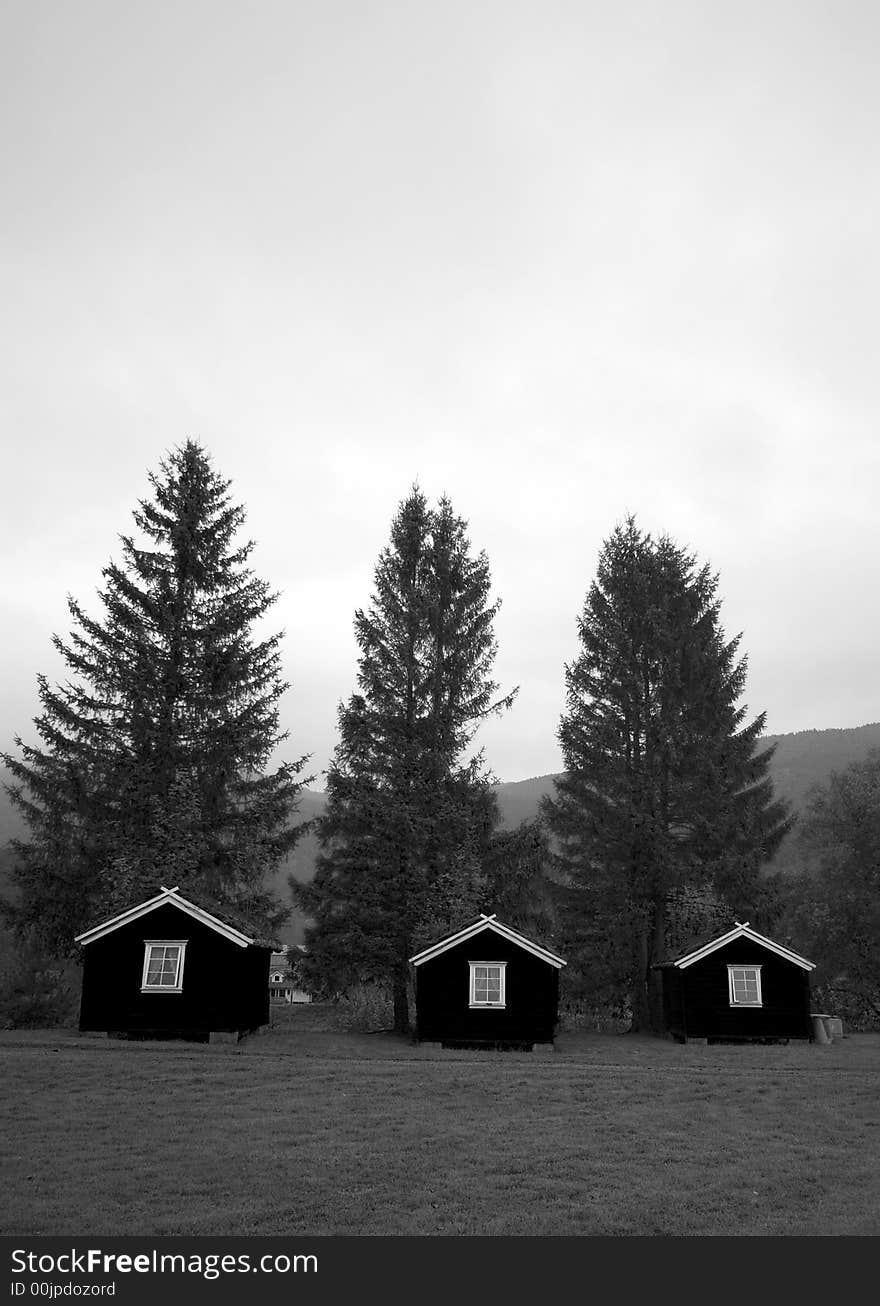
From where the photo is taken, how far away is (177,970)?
26.8 meters

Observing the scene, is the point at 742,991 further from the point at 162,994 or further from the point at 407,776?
the point at 162,994

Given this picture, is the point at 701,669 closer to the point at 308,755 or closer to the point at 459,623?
the point at 459,623

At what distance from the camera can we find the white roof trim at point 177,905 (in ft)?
87.0

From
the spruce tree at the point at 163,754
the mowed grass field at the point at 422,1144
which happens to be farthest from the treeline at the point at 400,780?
the mowed grass field at the point at 422,1144

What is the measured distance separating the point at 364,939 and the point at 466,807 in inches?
237

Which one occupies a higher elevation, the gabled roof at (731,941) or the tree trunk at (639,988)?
the gabled roof at (731,941)

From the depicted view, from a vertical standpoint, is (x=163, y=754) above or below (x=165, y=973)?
above

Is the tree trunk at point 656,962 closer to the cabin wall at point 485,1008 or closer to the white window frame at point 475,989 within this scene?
the cabin wall at point 485,1008

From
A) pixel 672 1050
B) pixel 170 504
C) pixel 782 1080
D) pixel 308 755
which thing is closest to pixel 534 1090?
pixel 782 1080

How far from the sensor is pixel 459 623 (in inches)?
1399

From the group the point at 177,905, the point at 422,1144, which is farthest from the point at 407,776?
the point at 422,1144

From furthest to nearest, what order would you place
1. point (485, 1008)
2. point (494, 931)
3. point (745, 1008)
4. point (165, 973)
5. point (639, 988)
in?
1. point (639, 988)
2. point (745, 1008)
3. point (494, 931)
4. point (485, 1008)
5. point (165, 973)

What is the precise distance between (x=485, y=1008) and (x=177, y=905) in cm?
1012

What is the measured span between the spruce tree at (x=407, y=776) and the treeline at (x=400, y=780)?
0.09 m
